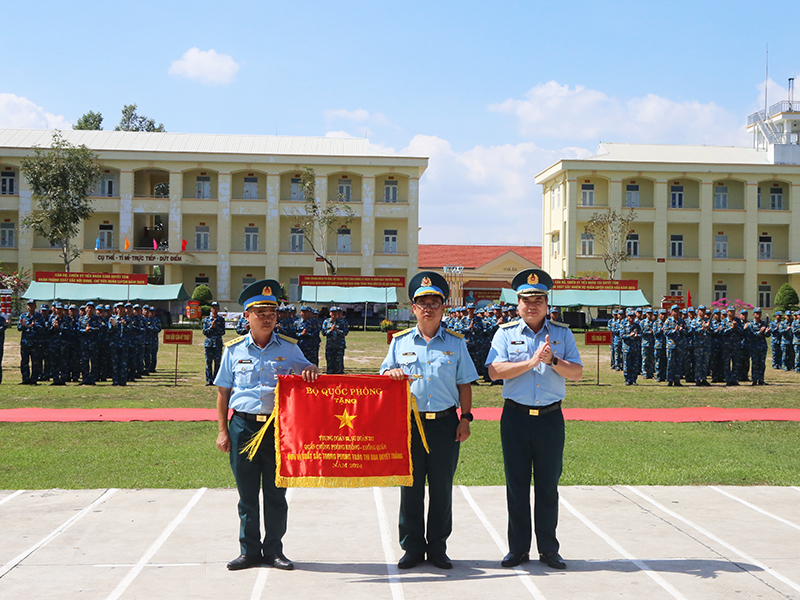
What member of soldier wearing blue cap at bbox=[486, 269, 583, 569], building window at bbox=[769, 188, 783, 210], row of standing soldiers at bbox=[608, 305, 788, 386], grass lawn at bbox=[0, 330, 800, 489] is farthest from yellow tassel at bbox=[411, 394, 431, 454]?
building window at bbox=[769, 188, 783, 210]

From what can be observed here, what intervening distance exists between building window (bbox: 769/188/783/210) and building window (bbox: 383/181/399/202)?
27599 mm

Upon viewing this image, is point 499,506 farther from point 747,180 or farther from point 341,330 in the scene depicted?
point 747,180

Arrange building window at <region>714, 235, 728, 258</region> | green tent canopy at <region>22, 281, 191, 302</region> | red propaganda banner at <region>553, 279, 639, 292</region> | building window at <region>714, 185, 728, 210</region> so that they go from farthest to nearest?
building window at <region>714, 235, 728, 258</region> → building window at <region>714, 185, 728, 210</region> → green tent canopy at <region>22, 281, 191, 302</region> → red propaganda banner at <region>553, 279, 639, 292</region>

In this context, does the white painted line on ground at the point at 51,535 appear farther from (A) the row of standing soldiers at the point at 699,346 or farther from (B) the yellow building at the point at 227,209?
(B) the yellow building at the point at 227,209

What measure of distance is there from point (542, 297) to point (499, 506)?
2.29 meters

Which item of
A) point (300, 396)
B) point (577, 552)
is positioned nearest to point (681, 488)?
point (577, 552)

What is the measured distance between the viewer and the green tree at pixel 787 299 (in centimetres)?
5112

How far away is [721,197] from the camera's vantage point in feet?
185

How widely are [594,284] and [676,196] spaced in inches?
838

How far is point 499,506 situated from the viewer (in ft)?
22.3

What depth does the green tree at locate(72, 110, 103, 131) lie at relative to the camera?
71312 mm

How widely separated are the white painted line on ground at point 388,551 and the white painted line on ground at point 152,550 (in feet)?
5.33

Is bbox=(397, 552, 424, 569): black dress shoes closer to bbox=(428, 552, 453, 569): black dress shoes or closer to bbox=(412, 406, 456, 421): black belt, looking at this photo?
bbox=(428, 552, 453, 569): black dress shoes

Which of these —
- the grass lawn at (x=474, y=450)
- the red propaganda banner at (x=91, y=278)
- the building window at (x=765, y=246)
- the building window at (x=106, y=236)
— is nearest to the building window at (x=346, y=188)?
the building window at (x=106, y=236)
